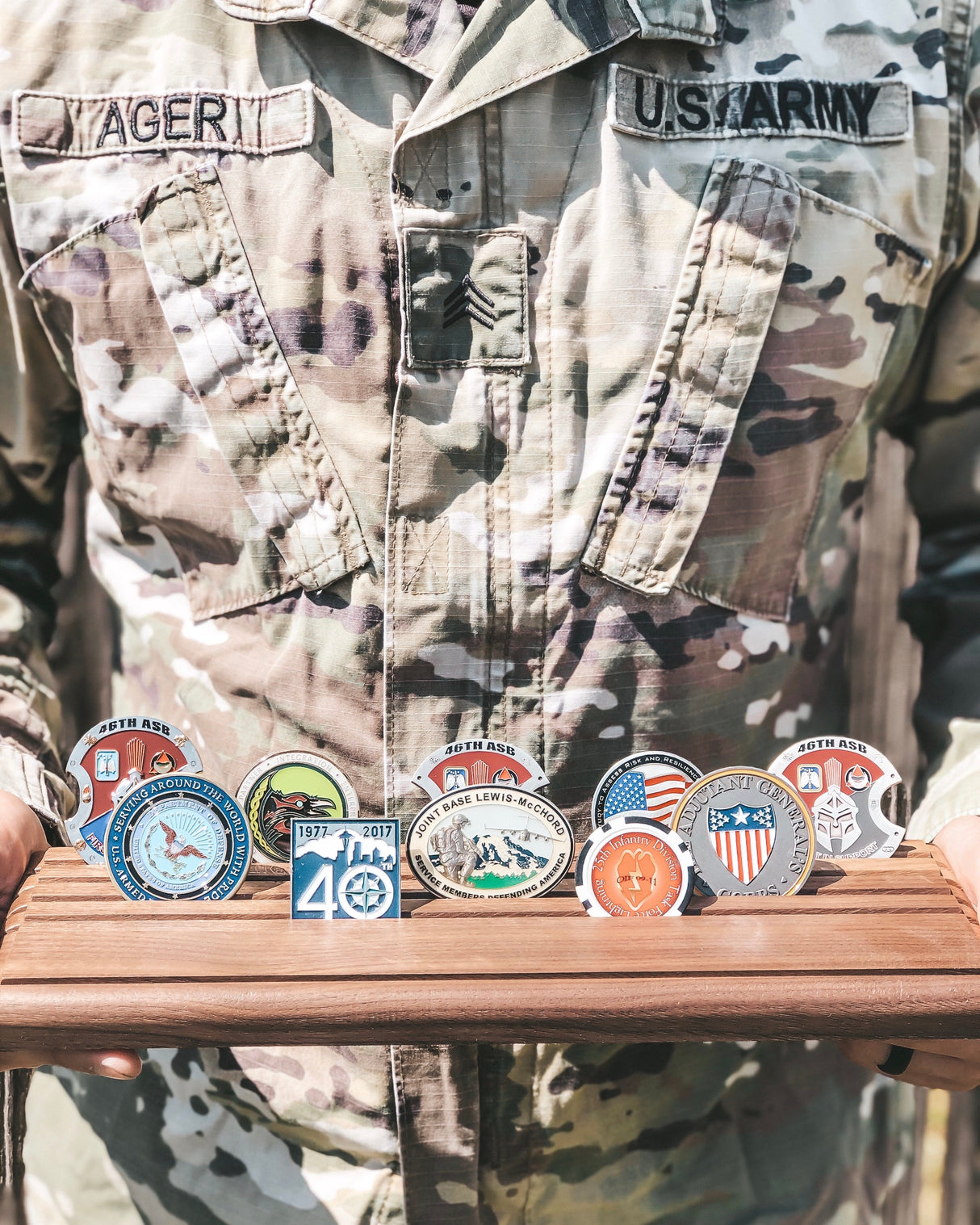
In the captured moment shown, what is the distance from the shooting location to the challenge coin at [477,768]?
87cm

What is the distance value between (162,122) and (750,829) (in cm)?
81

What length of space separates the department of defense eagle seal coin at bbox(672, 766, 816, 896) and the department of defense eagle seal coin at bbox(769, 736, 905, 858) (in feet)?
0.25

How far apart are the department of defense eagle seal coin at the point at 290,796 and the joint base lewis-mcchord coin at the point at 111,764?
0.07 meters

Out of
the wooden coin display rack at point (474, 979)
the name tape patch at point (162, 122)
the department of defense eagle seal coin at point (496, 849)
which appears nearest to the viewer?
the wooden coin display rack at point (474, 979)

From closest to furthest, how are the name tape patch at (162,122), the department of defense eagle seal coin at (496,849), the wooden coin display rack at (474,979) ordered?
the wooden coin display rack at (474,979) → the department of defense eagle seal coin at (496,849) → the name tape patch at (162,122)

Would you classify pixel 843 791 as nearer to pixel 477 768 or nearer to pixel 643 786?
pixel 643 786

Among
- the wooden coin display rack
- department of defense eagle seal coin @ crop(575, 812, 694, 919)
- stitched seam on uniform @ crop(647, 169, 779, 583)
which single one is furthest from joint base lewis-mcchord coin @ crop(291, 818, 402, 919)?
stitched seam on uniform @ crop(647, 169, 779, 583)

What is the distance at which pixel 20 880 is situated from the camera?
0.84m

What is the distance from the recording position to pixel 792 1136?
3.61 feet

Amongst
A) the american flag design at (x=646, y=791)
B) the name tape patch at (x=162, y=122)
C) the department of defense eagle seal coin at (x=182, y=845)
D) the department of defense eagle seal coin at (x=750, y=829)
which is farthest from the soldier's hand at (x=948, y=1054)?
the name tape patch at (x=162, y=122)

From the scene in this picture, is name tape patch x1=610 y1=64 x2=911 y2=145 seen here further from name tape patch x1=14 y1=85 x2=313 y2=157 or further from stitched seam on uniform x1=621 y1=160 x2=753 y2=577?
name tape patch x1=14 y1=85 x2=313 y2=157

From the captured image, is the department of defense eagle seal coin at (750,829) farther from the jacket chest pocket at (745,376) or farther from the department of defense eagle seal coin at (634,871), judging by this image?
the jacket chest pocket at (745,376)

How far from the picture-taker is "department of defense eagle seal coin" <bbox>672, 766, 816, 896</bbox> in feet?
2.68

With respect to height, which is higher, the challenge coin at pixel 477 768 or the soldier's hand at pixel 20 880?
the challenge coin at pixel 477 768
